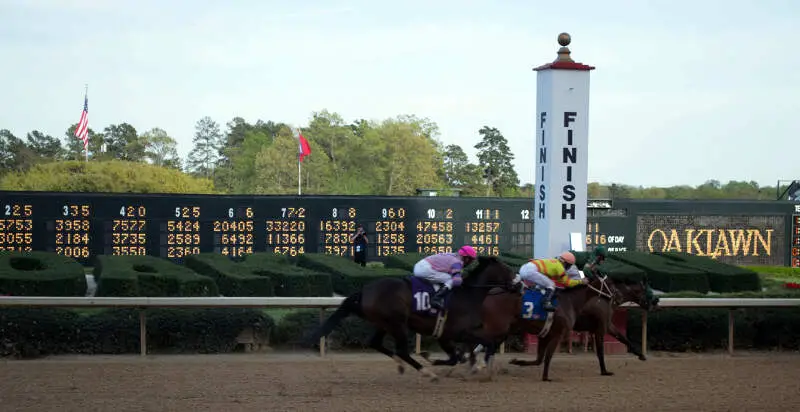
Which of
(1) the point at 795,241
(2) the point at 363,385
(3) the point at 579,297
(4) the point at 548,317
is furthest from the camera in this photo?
(1) the point at 795,241

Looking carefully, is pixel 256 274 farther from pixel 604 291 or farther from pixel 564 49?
pixel 604 291

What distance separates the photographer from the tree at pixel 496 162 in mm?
47812

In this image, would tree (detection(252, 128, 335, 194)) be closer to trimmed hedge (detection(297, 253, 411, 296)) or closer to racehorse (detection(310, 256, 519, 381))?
trimmed hedge (detection(297, 253, 411, 296))

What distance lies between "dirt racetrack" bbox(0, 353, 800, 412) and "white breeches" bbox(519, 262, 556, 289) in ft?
3.23

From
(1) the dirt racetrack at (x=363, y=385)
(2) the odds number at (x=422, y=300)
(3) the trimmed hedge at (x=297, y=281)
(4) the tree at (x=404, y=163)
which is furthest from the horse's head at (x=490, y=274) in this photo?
(4) the tree at (x=404, y=163)

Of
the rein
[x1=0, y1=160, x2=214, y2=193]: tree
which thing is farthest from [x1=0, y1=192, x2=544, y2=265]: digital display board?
[x1=0, y1=160, x2=214, y2=193]: tree

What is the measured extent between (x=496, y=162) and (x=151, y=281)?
32.8 m

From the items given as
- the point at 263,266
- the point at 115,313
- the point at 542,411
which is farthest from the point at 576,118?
the point at 263,266

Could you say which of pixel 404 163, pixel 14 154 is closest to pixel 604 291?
pixel 404 163

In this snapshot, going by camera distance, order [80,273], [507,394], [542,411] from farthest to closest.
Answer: [80,273] → [507,394] → [542,411]

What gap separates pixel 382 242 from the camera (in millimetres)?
23750

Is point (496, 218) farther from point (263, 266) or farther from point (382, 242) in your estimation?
point (263, 266)

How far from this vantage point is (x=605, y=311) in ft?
38.2

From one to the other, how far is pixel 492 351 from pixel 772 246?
1697 centimetres
